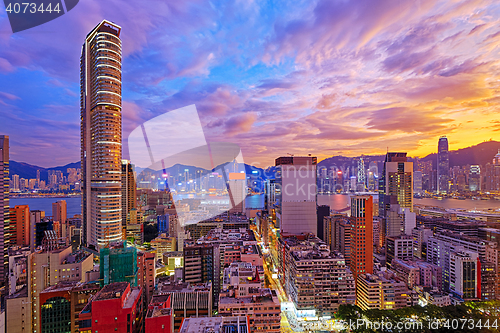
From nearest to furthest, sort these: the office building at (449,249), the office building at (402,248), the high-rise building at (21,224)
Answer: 1. the office building at (449,249)
2. the office building at (402,248)
3. the high-rise building at (21,224)

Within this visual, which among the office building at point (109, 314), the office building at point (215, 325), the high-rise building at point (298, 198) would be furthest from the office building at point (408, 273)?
the office building at point (109, 314)

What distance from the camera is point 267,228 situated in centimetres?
1534

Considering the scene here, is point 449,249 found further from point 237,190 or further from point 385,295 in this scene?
point 237,190

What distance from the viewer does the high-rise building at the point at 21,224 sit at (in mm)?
11953

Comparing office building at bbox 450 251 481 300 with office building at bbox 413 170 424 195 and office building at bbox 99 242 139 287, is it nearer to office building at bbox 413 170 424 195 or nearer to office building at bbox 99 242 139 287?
office building at bbox 99 242 139 287

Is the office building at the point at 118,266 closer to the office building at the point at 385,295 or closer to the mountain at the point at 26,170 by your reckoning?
the office building at the point at 385,295

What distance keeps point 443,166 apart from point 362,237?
1531cm

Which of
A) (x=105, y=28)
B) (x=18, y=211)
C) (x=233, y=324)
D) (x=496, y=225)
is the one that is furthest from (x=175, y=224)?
(x=496, y=225)

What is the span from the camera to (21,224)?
1221cm

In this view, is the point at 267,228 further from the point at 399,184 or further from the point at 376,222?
the point at 399,184

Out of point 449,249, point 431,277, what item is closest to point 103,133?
point 431,277

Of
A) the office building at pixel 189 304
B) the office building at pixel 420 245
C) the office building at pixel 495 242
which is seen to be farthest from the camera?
the office building at pixel 420 245

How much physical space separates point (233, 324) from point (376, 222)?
554 inches

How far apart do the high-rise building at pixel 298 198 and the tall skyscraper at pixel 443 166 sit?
30.2ft
